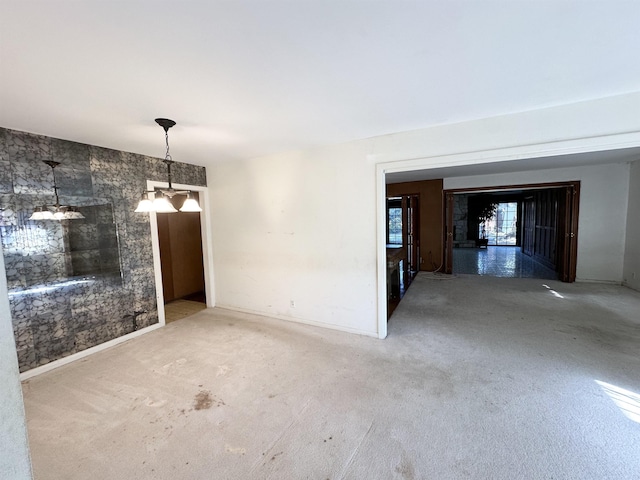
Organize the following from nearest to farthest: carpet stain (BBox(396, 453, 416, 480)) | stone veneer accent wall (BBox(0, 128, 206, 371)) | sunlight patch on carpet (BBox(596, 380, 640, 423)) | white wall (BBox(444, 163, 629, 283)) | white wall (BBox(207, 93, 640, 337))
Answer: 1. carpet stain (BBox(396, 453, 416, 480))
2. sunlight patch on carpet (BBox(596, 380, 640, 423))
3. white wall (BBox(207, 93, 640, 337))
4. stone veneer accent wall (BBox(0, 128, 206, 371))
5. white wall (BBox(444, 163, 629, 283))

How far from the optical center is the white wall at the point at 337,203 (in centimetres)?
241

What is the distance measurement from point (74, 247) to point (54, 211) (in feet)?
1.40

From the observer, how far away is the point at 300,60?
5.37 ft

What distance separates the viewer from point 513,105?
93.6 inches

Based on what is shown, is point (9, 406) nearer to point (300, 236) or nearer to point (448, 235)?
point (300, 236)

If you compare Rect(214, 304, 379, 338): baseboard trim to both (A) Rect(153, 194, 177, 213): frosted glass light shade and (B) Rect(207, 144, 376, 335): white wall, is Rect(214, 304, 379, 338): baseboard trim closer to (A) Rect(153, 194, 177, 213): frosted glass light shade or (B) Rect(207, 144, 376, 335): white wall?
(B) Rect(207, 144, 376, 335): white wall

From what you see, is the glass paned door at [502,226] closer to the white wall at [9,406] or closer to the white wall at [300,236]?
the white wall at [300,236]

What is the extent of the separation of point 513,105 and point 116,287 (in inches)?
188

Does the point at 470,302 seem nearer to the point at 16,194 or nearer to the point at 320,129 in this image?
the point at 320,129

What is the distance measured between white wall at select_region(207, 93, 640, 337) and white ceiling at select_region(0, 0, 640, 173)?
25cm

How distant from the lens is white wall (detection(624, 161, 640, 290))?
4848 mm

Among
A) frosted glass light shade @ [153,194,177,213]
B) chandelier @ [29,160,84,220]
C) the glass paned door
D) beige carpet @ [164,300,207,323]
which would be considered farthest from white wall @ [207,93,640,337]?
the glass paned door

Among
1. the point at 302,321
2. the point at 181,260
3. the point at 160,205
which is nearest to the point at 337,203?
the point at 302,321

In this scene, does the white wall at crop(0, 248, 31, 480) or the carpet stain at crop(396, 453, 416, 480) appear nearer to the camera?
the white wall at crop(0, 248, 31, 480)
